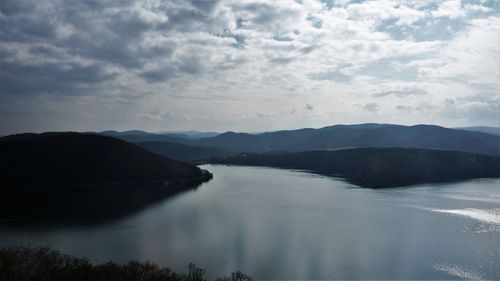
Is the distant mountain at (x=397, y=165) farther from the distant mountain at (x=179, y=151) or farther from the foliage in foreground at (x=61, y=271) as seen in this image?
the foliage in foreground at (x=61, y=271)

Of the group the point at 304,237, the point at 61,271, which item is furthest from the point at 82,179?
the point at 61,271

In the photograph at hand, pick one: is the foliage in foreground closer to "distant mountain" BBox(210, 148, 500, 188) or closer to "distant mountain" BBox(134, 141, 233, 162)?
"distant mountain" BBox(210, 148, 500, 188)

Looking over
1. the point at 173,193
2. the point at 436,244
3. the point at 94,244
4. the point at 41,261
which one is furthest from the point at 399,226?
the point at 173,193

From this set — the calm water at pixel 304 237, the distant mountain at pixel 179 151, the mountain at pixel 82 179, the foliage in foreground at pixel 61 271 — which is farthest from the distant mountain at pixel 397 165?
the foliage in foreground at pixel 61 271

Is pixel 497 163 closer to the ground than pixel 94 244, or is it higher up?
higher up

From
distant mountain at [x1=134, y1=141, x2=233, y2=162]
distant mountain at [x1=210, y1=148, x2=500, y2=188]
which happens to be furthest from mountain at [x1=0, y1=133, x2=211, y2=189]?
distant mountain at [x1=134, y1=141, x2=233, y2=162]

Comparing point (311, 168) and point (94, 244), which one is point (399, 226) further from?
point (311, 168)
